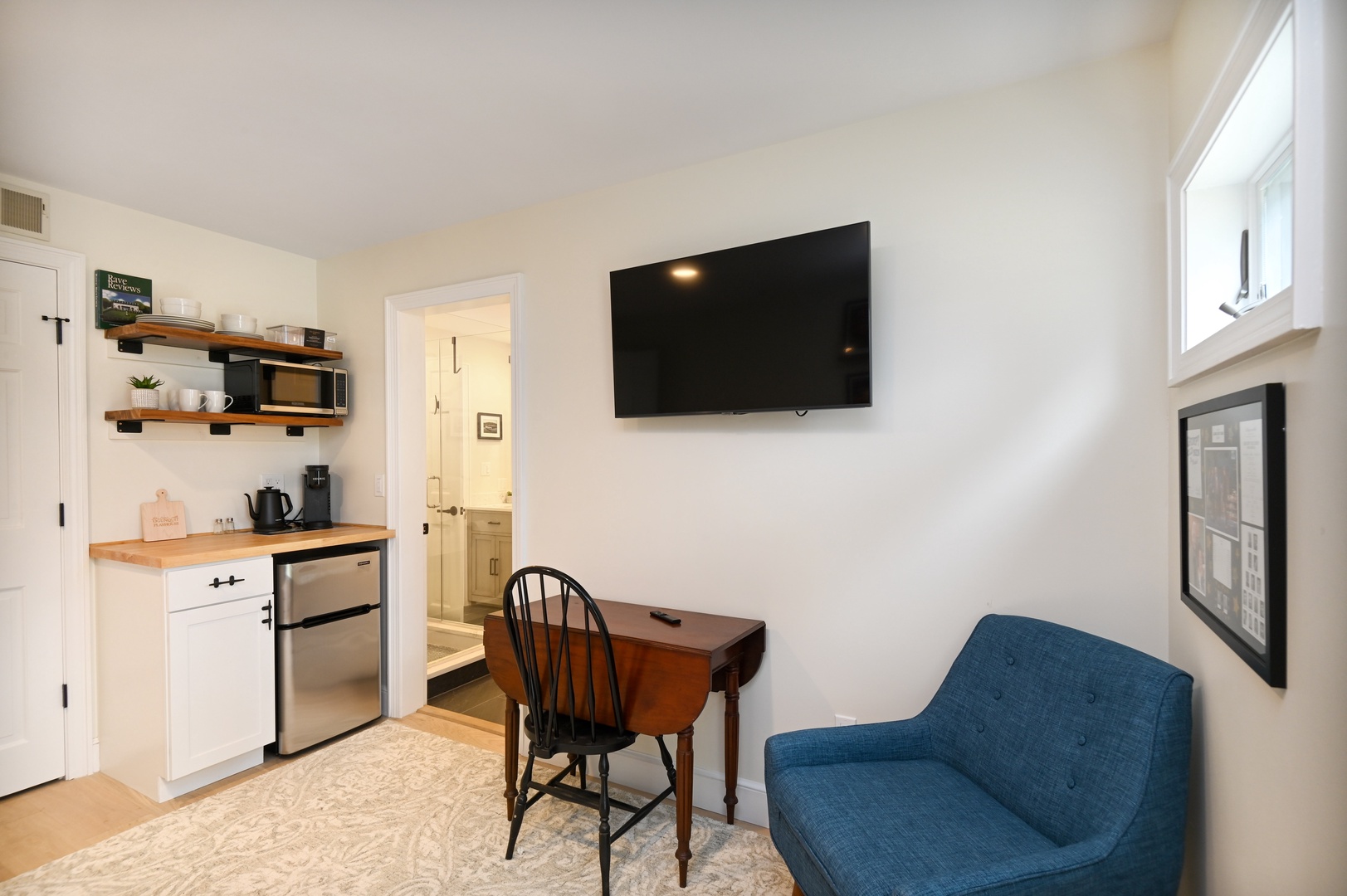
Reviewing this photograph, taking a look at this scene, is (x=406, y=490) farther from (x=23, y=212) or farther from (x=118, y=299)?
(x=23, y=212)

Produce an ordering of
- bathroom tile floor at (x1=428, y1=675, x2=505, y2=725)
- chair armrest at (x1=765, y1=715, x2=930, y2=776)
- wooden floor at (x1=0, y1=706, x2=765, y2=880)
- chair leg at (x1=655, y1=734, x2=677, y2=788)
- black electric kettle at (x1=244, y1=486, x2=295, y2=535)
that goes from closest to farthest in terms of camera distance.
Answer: chair armrest at (x1=765, y1=715, x2=930, y2=776), wooden floor at (x1=0, y1=706, x2=765, y2=880), chair leg at (x1=655, y1=734, x2=677, y2=788), black electric kettle at (x1=244, y1=486, x2=295, y2=535), bathroom tile floor at (x1=428, y1=675, x2=505, y2=725)

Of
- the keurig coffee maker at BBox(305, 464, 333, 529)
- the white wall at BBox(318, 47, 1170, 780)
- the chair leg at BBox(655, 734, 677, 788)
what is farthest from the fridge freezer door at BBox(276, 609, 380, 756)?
the chair leg at BBox(655, 734, 677, 788)

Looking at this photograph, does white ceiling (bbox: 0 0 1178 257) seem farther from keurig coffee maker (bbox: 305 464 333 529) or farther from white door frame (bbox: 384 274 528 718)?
keurig coffee maker (bbox: 305 464 333 529)

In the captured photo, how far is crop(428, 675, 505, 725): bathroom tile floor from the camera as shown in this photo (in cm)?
348

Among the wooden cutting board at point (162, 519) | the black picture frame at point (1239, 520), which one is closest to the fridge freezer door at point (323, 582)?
the wooden cutting board at point (162, 519)

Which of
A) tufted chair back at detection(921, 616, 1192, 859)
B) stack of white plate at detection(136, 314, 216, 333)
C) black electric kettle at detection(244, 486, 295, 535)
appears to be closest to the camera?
tufted chair back at detection(921, 616, 1192, 859)

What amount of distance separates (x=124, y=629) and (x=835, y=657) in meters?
2.90

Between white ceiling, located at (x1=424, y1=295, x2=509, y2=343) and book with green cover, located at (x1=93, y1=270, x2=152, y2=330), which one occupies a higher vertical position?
white ceiling, located at (x1=424, y1=295, x2=509, y2=343)

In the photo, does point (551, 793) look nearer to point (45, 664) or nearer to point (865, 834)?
point (865, 834)

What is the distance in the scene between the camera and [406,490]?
3.53m

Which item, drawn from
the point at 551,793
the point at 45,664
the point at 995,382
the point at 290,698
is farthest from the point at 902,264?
the point at 45,664

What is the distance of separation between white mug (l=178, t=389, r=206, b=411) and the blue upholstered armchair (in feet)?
9.69

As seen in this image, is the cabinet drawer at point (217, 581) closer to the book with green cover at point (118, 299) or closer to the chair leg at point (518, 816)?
the book with green cover at point (118, 299)

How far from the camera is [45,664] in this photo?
276cm
